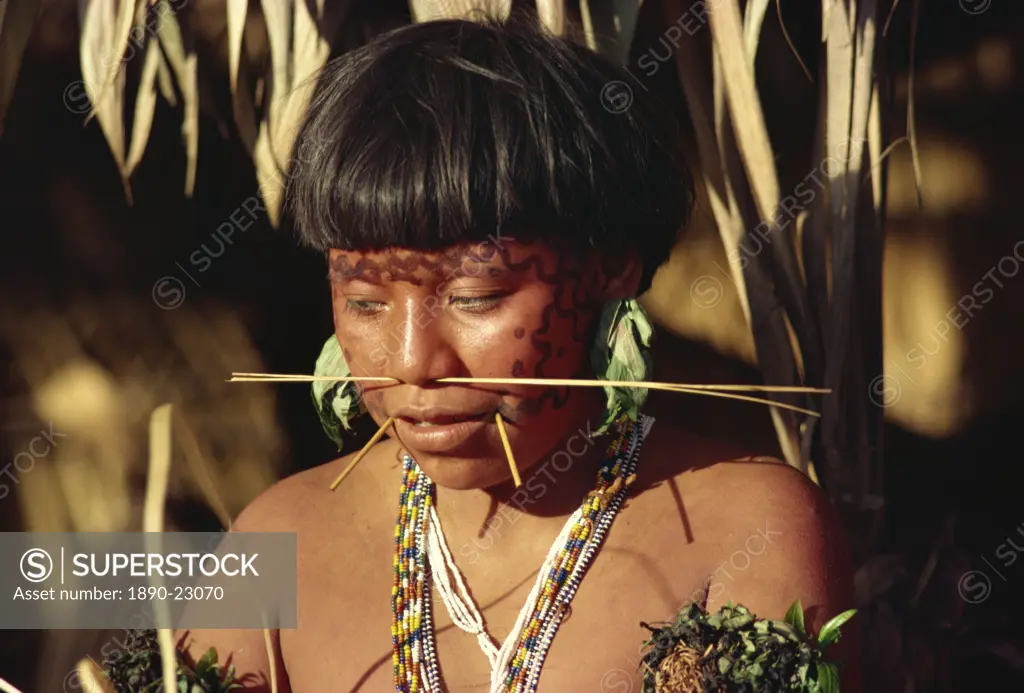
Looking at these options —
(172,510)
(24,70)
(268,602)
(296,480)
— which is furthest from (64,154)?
(268,602)

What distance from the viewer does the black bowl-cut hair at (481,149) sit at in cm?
163

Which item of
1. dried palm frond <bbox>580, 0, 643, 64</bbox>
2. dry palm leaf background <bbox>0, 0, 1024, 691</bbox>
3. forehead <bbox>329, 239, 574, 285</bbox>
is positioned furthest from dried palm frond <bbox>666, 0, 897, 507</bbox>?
forehead <bbox>329, 239, 574, 285</bbox>

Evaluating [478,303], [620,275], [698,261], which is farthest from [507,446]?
[698,261]

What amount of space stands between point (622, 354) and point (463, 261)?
0.26 meters

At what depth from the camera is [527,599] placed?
71.9 inches

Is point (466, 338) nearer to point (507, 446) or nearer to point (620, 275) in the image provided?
point (507, 446)

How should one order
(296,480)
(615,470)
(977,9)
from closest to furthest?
(615,470) < (296,480) < (977,9)

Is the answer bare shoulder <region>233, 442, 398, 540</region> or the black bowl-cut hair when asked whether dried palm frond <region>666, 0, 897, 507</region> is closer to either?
the black bowl-cut hair

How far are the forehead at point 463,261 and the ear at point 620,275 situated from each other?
114 millimetres

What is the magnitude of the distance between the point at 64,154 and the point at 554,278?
4.71ft

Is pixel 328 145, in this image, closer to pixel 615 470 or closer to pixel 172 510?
pixel 615 470

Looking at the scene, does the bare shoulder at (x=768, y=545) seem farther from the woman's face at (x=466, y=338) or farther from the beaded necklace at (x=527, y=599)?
the woman's face at (x=466, y=338)

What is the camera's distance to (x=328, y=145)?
1.74 m

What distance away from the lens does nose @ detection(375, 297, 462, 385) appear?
165 cm
